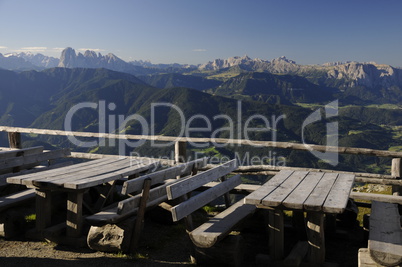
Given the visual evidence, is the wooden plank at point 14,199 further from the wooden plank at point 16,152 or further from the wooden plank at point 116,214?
the wooden plank at point 116,214

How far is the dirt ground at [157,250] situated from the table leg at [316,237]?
662 mm

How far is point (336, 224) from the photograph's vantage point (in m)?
5.61

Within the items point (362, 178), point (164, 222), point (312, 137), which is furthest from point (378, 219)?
point (312, 137)

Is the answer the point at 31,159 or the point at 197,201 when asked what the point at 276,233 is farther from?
the point at 31,159

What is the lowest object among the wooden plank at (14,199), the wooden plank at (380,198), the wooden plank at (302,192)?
the wooden plank at (380,198)

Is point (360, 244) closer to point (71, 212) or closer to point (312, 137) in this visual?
point (71, 212)

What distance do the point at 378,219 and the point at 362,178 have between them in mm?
2153

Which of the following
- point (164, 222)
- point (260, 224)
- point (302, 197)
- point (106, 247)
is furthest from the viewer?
point (164, 222)

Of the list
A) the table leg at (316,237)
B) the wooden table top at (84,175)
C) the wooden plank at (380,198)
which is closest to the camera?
the table leg at (316,237)

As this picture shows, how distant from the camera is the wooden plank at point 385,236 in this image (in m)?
3.17

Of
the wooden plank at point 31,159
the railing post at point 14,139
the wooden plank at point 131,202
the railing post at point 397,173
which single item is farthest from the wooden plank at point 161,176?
the railing post at point 14,139

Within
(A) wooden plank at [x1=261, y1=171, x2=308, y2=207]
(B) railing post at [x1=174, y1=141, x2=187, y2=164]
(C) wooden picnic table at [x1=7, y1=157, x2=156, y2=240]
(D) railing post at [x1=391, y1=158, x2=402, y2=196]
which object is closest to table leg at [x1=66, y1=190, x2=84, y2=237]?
(C) wooden picnic table at [x1=7, y1=157, x2=156, y2=240]

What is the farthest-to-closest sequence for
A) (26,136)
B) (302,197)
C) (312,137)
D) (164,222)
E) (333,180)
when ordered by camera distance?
(312,137) < (26,136) < (164,222) < (333,180) < (302,197)

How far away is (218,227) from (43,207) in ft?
7.93
